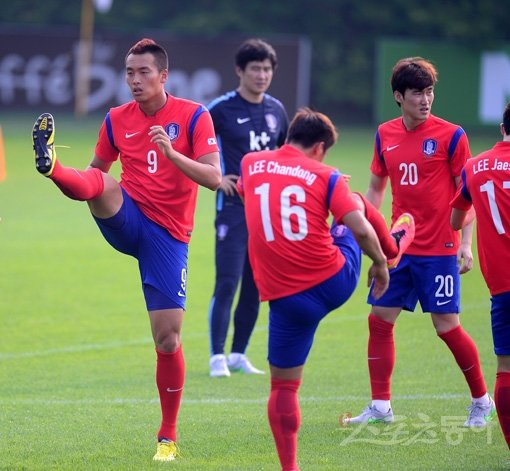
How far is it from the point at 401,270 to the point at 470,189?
1310mm

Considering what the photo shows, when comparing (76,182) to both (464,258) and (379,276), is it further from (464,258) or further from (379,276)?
(464,258)

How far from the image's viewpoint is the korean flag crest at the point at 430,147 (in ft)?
24.1

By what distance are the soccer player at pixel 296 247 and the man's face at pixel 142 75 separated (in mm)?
1116

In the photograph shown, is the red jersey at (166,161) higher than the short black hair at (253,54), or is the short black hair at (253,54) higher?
the short black hair at (253,54)

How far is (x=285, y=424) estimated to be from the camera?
587 centimetres

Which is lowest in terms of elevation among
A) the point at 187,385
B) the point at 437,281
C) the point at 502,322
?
the point at 187,385

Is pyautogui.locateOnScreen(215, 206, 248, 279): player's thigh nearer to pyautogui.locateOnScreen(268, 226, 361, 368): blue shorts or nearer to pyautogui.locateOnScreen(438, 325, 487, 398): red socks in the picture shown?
pyautogui.locateOnScreen(438, 325, 487, 398): red socks

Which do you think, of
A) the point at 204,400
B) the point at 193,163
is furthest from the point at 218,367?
the point at 193,163

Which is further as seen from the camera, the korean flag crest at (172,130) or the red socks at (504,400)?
the korean flag crest at (172,130)

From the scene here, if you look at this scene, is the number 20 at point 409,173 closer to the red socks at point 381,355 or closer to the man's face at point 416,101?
the man's face at point 416,101

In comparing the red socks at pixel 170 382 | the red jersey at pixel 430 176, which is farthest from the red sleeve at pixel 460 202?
the red socks at pixel 170 382

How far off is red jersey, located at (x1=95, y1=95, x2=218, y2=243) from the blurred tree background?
30530mm

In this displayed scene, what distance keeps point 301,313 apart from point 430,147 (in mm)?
2027

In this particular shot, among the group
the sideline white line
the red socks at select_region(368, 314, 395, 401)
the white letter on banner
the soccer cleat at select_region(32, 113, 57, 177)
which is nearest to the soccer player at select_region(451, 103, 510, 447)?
the red socks at select_region(368, 314, 395, 401)
